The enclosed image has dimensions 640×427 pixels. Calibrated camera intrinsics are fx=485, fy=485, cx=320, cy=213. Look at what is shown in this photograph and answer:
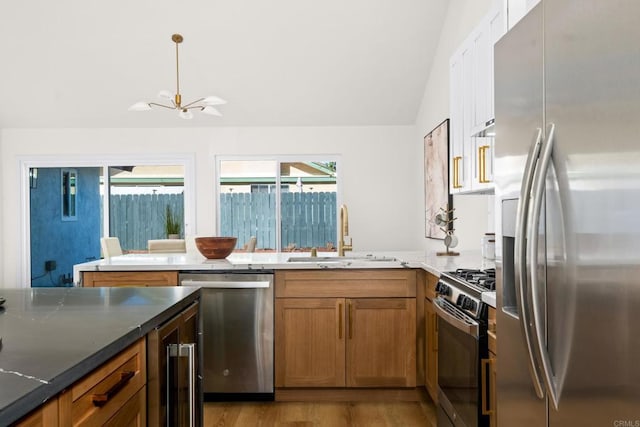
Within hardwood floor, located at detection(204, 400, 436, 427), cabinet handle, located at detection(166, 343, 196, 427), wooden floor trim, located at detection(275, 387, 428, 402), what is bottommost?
hardwood floor, located at detection(204, 400, 436, 427)

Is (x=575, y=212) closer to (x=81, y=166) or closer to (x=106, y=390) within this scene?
(x=106, y=390)

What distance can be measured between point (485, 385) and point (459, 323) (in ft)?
0.79

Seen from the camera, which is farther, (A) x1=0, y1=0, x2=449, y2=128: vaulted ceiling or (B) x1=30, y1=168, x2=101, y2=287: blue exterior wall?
(B) x1=30, y1=168, x2=101, y2=287: blue exterior wall

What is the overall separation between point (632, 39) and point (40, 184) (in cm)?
694

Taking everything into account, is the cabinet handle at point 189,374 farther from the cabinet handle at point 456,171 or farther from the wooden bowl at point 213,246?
the cabinet handle at point 456,171

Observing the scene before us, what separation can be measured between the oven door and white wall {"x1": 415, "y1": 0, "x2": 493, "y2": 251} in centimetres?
138

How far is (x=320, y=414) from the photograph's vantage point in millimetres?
2816

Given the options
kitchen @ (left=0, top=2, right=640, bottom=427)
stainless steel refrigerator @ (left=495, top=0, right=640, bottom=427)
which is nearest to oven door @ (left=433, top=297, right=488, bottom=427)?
stainless steel refrigerator @ (left=495, top=0, right=640, bottom=427)

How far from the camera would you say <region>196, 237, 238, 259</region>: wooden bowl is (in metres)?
3.15

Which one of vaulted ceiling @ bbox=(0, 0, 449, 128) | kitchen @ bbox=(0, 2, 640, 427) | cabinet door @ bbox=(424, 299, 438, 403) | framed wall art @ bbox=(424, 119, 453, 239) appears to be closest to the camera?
cabinet door @ bbox=(424, 299, 438, 403)

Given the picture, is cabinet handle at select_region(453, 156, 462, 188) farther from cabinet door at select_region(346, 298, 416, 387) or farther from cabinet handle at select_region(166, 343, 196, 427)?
cabinet handle at select_region(166, 343, 196, 427)

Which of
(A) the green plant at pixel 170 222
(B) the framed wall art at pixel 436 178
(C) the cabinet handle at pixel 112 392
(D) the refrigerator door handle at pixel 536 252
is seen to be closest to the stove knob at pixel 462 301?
(D) the refrigerator door handle at pixel 536 252

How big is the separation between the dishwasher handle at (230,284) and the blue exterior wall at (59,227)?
13.8ft

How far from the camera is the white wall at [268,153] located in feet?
20.1
